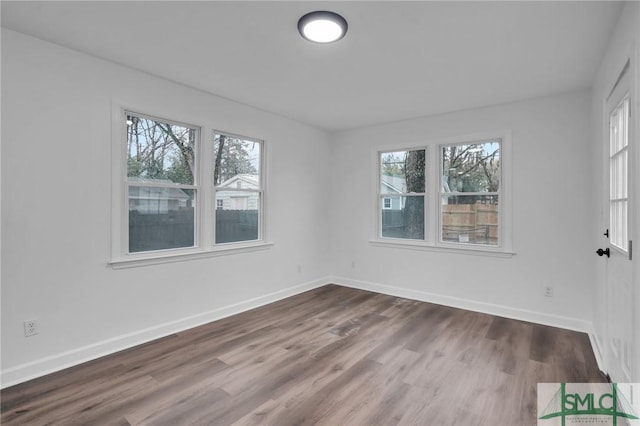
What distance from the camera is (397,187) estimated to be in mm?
4965

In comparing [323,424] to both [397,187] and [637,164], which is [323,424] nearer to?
[637,164]

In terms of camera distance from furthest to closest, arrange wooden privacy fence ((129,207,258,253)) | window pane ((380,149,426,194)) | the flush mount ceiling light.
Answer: window pane ((380,149,426,194)), wooden privacy fence ((129,207,258,253)), the flush mount ceiling light

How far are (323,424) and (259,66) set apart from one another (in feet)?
9.52

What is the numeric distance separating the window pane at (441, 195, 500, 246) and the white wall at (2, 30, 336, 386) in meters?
3.12

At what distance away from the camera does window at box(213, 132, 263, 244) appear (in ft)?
12.7

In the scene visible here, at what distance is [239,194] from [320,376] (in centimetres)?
243

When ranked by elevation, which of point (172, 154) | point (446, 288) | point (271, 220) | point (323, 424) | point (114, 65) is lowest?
point (323, 424)

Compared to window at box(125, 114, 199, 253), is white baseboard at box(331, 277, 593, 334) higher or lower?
lower

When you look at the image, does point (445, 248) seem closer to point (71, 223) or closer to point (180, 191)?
point (180, 191)

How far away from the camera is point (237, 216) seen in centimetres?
413

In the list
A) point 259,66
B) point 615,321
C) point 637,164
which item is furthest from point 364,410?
point 259,66

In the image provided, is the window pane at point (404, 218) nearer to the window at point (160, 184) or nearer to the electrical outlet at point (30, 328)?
the window at point (160, 184)

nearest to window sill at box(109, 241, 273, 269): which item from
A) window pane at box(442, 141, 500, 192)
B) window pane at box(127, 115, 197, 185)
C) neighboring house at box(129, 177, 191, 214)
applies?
neighboring house at box(129, 177, 191, 214)

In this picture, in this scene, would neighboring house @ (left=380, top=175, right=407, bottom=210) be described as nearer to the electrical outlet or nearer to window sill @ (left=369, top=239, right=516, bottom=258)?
window sill @ (left=369, top=239, right=516, bottom=258)
